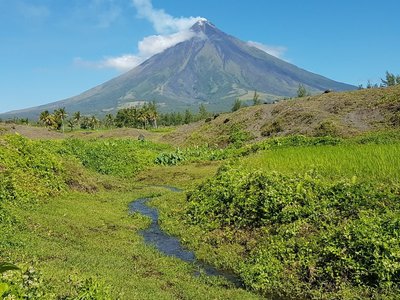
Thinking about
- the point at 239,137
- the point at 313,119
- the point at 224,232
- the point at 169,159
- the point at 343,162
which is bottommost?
the point at 169,159

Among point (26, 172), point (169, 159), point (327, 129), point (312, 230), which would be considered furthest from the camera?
point (327, 129)

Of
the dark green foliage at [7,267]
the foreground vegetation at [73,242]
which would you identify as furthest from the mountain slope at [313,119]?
the dark green foliage at [7,267]

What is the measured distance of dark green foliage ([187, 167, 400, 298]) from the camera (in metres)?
11.9

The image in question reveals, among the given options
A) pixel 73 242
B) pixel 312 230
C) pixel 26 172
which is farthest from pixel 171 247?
pixel 26 172

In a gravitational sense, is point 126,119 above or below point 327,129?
below

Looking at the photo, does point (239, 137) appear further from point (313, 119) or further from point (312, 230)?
point (312, 230)

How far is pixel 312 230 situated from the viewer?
14641 mm

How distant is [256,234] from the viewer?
16219 millimetres

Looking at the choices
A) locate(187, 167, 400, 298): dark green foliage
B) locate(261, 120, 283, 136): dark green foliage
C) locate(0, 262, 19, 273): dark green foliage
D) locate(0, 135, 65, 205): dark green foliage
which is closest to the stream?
locate(187, 167, 400, 298): dark green foliage

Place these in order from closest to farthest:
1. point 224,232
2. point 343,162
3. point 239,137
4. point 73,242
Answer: point 73,242, point 224,232, point 343,162, point 239,137

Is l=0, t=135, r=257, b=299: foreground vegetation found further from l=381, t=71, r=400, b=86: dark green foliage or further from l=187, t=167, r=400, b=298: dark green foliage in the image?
l=381, t=71, r=400, b=86: dark green foliage

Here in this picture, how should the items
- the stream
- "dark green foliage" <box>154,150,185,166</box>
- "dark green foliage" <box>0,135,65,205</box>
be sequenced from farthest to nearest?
"dark green foliage" <box>154,150,185,166</box>, "dark green foliage" <box>0,135,65,205</box>, the stream

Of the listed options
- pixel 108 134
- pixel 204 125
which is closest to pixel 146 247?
pixel 204 125

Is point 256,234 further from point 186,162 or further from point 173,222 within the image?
point 186,162
